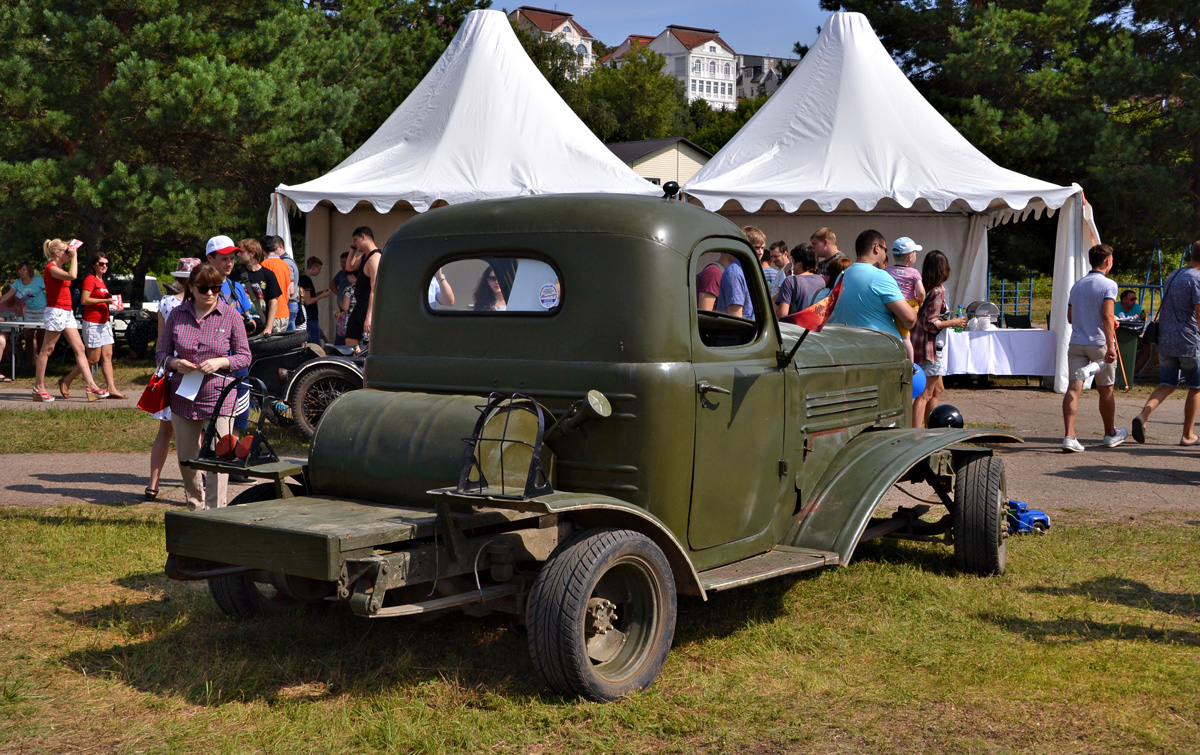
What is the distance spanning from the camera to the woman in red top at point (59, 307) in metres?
11.7

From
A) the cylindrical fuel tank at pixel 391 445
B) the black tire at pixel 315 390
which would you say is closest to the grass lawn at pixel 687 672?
the cylindrical fuel tank at pixel 391 445

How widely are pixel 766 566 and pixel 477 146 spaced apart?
10381 millimetres

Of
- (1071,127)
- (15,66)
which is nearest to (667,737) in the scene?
(15,66)

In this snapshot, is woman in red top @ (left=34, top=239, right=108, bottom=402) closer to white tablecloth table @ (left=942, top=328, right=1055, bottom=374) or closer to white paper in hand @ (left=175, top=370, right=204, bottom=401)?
white paper in hand @ (left=175, top=370, right=204, bottom=401)

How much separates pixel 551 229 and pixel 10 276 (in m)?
21.1

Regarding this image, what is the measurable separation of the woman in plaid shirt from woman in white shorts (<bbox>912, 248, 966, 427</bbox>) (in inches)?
199

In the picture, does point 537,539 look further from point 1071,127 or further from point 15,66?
point 1071,127

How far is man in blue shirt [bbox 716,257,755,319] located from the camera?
4668 millimetres

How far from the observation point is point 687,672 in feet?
13.2

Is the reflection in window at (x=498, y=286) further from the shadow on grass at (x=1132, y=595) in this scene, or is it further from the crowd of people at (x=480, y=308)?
the shadow on grass at (x=1132, y=595)

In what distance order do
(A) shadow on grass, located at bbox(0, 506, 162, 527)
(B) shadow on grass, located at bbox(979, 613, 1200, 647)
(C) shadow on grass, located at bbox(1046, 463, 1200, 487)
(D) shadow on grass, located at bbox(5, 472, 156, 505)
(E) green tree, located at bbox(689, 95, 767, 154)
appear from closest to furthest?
(B) shadow on grass, located at bbox(979, 613, 1200, 647) < (A) shadow on grass, located at bbox(0, 506, 162, 527) < (D) shadow on grass, located at bbox(5, 472, 156, 505) < (C) shadow on grass, located at bbox(1046, 463, 1200, 487) < (E) green tree, located at bbox(689, 95, 767, 154)

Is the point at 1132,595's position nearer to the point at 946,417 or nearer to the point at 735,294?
the point at 946,417

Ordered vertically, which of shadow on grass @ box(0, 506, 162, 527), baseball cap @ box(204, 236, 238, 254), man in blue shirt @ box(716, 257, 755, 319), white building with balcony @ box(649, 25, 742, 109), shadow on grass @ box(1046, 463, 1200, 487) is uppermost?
white building with balcony @ box(649, 25, 742, 109)

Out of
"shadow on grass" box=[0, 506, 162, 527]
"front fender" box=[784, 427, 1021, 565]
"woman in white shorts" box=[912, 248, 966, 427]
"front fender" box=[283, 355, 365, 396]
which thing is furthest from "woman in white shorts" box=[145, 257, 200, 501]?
"woman in white shorts" box=[912, 248, 966, 427]
